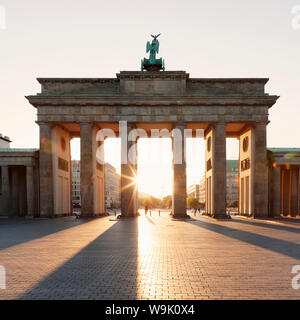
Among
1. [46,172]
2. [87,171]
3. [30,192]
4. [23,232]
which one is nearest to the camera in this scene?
[23,232]

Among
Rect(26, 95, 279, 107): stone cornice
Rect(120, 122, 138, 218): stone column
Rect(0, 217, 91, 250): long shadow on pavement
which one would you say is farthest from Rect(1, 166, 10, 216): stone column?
Rect(120, 122, 138, 218): stone column

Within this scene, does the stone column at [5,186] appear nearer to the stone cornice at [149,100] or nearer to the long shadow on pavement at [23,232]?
the stone cornice at [149,100]

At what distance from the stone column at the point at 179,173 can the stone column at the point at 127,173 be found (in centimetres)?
599

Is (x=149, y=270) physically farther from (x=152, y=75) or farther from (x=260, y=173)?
(x=152, y=75)

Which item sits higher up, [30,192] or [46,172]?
[46,172]

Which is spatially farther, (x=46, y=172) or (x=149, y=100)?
(x=46, y=172)

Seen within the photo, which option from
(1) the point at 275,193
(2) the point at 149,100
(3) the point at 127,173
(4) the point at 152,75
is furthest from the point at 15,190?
(1) the point at 275,193

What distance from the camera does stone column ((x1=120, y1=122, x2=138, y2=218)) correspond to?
42125 mm

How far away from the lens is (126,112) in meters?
42.5

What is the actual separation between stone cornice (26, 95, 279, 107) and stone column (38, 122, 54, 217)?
369cm

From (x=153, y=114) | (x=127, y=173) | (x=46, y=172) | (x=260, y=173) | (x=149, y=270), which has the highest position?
(x=153, y=114)

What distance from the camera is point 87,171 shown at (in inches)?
1674

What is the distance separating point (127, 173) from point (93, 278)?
106 ft
